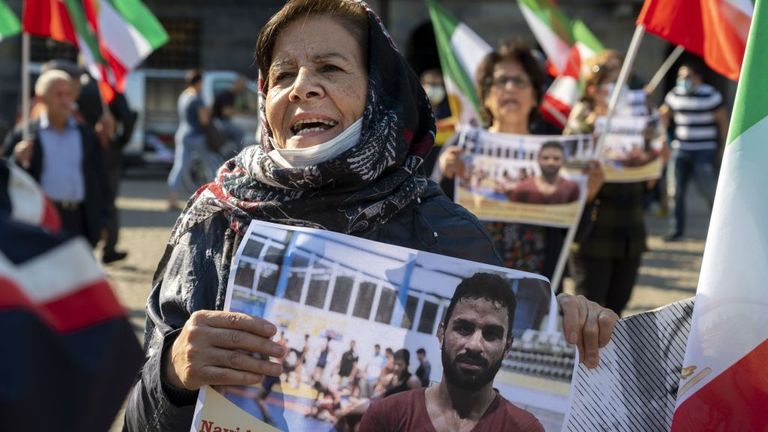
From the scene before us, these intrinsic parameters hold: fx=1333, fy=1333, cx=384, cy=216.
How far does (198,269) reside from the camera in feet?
8.46

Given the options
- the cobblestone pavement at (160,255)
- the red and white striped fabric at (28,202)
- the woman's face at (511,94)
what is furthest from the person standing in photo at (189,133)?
the red and white striped fabric at (28,202)

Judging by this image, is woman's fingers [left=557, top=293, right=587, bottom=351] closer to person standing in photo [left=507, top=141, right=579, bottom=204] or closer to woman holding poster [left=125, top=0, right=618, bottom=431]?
woman holding poster [left=125, top=0, right=618, bottom=431]

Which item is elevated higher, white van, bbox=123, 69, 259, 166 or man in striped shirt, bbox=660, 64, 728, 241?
man in striped shirt, bbox=660, 64, 728, 241

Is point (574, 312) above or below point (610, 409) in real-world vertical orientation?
above

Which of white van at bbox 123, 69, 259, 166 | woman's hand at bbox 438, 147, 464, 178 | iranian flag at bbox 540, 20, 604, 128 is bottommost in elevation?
white van at bbox 123, 69, 259, 166

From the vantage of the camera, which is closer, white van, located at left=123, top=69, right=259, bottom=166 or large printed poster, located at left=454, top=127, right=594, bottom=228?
large printed poster, located at left=454, top=127, right=594, bottom=228

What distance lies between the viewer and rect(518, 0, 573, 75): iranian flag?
8242 millimetres

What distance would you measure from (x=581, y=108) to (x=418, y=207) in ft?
14.6

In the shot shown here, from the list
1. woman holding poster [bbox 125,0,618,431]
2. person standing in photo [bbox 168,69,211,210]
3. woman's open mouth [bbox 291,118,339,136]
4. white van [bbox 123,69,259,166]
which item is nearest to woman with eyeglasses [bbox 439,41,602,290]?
woman holding poster [bbox 125,0,618,431]

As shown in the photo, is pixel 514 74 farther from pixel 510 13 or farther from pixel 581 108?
pixel 510 13

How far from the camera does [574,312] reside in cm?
232

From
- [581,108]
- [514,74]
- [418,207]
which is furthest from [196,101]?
[418,207]

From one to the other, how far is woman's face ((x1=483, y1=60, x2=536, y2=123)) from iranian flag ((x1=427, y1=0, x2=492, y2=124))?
5.01 feet

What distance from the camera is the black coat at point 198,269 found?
2502mm
